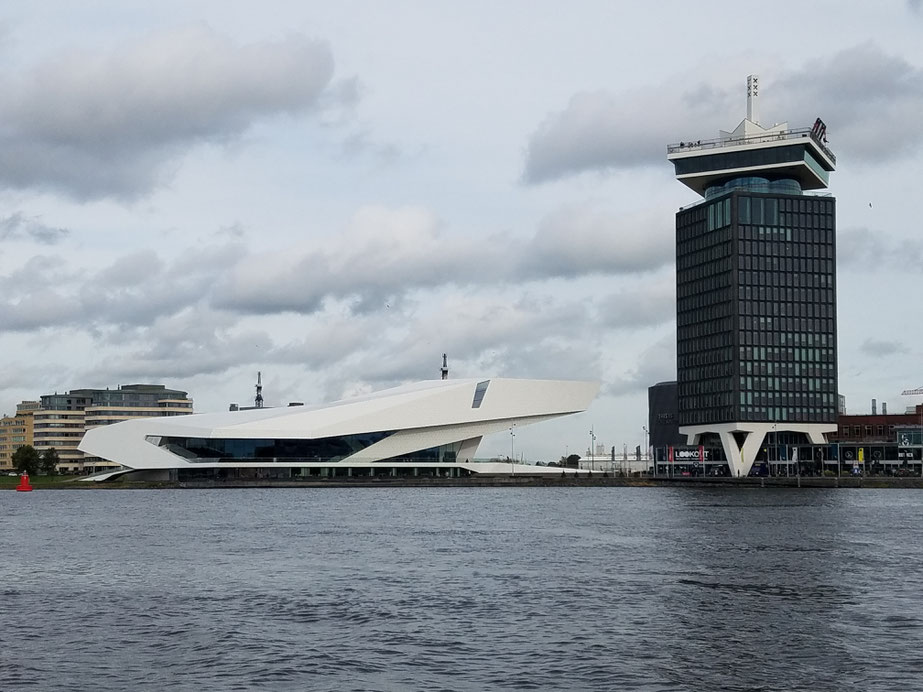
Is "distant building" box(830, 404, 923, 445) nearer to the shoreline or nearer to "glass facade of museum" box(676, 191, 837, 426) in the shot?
"glass facade of museum" box(676, 191, 837, 426)

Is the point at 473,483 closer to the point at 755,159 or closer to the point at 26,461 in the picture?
the point at 755,159

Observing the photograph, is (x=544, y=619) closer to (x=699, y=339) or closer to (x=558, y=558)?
(x=558, y=558)

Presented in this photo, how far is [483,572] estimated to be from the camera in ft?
109

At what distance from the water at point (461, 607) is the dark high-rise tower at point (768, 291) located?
281 ft

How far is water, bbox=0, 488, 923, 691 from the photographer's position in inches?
768

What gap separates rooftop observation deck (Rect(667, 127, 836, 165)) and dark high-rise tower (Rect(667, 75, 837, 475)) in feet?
0.55

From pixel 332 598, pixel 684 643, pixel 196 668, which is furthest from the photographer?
pixel 332 598

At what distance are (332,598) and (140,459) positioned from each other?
300ft

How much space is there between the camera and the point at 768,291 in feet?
447

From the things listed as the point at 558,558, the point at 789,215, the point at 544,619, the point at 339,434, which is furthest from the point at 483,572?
the point at 789,215

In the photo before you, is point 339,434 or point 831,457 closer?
point 339,434

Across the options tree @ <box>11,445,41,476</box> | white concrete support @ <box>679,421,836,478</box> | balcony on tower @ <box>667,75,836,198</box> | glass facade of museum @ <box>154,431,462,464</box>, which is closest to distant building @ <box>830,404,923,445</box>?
white concrete support @ <box>679,421,836,478</box>

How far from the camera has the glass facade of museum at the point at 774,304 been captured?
445ft

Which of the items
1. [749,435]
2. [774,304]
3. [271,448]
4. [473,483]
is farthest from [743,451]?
[271,448]
